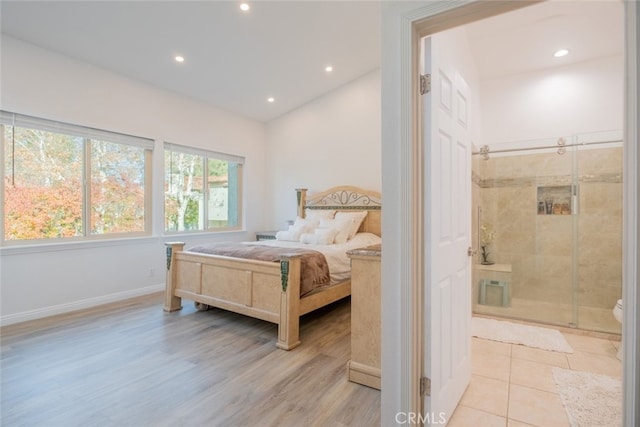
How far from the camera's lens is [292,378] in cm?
213

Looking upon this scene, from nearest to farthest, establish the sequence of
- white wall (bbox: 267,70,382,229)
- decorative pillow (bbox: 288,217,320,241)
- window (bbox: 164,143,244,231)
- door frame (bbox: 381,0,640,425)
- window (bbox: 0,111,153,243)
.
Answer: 1. door frame (bbox: 381,0,640,425)
2. window (bbox: 0,111,153,243)
3. decorative pillow (bbox: 288,217,320,241)
4. window (bbox: 164,143,244,231)
5. white wall (bbox: 267,70,382,229)

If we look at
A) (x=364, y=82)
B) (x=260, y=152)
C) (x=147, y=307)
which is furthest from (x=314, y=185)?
(x=147, y=307)

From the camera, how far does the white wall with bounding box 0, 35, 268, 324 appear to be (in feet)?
10.2

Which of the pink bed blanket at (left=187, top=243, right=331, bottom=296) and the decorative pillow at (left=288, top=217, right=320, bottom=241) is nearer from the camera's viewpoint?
the pink bed blanket at (left=187, top=243, right=331, bottom=296)

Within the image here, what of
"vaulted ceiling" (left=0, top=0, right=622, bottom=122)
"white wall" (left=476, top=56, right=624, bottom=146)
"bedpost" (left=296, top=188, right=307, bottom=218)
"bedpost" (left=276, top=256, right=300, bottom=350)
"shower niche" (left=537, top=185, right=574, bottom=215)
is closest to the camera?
"bedpost" (left=276, top=256, right=300, bottom=350)

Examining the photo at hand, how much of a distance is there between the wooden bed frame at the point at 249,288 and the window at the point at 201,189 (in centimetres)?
143

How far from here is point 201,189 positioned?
5199 millimetres

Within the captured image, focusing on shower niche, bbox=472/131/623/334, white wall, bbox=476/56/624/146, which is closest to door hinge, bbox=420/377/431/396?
shower niche, bbox=472/131/623/334

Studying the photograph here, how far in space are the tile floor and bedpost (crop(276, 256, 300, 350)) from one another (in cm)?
135

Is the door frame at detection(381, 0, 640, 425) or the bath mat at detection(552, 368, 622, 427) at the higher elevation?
the door frame at detection(381, 0, 640, 425)

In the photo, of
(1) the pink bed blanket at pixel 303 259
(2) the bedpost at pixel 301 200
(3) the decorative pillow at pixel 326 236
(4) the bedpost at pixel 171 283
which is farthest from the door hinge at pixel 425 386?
(2) the bedpost at pixel 301 200

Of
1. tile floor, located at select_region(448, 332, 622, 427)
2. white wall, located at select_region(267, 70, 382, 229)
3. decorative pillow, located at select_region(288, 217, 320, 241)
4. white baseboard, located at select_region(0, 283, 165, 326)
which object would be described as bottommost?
tile floor, located at select_region(448, 332, 622, 427)

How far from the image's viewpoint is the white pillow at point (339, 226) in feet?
13.5

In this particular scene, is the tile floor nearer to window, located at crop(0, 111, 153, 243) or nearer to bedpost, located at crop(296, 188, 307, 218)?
bedpost, located at crop(296, 188, 307, 218)
